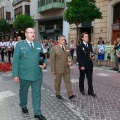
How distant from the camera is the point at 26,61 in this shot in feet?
16.1

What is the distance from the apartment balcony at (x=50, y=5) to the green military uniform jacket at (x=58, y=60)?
2462 cm

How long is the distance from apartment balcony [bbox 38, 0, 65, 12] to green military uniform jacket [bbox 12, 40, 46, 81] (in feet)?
86.1

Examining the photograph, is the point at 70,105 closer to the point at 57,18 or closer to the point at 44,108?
the point at 44,108

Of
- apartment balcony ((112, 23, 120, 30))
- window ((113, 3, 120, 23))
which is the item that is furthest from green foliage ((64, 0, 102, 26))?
window ((113, 3, 120, 23))

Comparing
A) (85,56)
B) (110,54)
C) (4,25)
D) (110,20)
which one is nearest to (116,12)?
(110,20)

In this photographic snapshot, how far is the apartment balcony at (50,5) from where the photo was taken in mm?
30406

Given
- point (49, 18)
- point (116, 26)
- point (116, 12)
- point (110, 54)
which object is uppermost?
point (49, 18)

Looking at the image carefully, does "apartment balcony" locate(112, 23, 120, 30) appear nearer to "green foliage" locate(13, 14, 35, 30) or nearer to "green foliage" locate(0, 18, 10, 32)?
"green foliage" locate(13, 14, 35, 30)

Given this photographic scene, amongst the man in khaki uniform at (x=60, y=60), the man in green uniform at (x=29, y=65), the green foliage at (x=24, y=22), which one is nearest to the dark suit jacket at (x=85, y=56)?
the man in khaki uniform at (x=60, y=60)

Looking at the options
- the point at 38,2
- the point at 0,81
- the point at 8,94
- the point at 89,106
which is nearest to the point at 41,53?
the point at 89,106

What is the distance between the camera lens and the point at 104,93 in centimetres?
750

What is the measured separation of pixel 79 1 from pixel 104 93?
11093mm

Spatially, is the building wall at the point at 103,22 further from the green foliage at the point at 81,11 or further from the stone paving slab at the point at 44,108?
the stone paving slab at the point at 44,108

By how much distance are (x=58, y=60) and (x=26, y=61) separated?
71.6 inches
